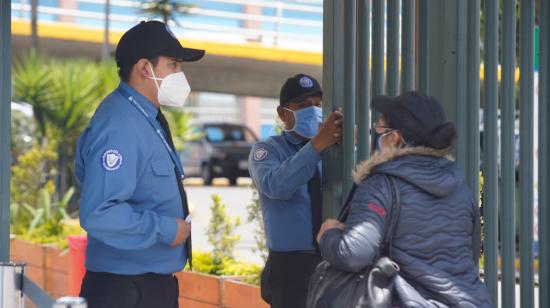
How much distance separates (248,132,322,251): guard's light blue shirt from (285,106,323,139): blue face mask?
0.19 feet

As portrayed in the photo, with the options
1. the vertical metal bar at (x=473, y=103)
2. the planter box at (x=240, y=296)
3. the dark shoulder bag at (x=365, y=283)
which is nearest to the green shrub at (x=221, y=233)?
the planter box at (x=240, y=296)

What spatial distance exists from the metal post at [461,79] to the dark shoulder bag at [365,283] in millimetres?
1102

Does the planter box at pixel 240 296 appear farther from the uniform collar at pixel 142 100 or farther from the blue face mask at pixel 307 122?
the uniform collar at pixel 142 100

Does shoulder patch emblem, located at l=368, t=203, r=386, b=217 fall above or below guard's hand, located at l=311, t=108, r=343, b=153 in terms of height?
below

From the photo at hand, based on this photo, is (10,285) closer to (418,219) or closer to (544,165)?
(418,219)

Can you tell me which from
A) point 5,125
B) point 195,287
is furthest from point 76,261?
point 5,125

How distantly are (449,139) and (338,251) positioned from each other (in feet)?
1.80

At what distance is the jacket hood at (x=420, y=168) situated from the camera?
3.56 meters

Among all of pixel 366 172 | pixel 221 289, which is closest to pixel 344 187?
pixel 366 172

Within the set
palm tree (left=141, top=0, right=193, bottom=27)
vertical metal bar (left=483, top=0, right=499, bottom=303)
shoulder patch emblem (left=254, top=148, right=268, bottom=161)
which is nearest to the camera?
vertical metal bar (left=483, top=0, right=499, bottom=303)

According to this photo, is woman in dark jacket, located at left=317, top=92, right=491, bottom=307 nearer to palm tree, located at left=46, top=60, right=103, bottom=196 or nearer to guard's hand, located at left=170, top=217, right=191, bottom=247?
guard's hand, located at left=170, top=217, right=191, bottom=247

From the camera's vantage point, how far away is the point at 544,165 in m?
A: 4.91

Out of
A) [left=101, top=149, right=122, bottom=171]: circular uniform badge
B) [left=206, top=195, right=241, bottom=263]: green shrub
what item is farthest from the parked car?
[left=101, top=149, right=122, bottom=171]: circular uniform badge

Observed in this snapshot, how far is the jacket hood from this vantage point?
11.7ft
